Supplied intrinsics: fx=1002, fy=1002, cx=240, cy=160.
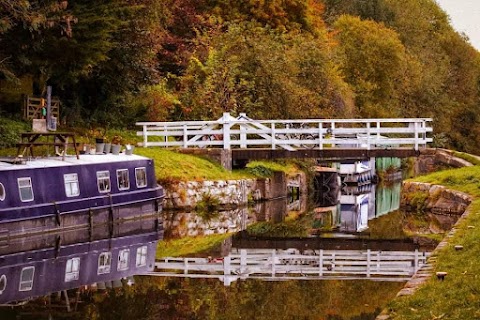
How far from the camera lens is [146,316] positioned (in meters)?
16.2

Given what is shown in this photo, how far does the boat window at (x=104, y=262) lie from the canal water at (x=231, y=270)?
3cm

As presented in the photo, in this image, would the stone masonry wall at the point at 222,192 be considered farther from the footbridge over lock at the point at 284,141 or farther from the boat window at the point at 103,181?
the boat window at the point at 103,181

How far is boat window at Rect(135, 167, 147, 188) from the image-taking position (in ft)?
106

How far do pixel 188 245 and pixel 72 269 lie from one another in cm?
585

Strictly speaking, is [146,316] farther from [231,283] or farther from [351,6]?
[351,6]

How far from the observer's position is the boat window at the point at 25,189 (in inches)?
1036

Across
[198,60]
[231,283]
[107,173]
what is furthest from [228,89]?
[231,283]

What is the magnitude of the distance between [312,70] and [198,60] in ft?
20.8

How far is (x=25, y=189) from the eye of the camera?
26.5 m

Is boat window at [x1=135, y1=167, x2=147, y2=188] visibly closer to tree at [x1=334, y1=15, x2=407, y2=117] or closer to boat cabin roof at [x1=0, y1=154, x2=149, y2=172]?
boat cabin roof at [x1=0, y1=154, x2=149, y2=172]

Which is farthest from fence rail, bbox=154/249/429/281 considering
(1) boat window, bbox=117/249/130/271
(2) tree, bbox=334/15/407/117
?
(2) tree, bbox=334/15/407/117

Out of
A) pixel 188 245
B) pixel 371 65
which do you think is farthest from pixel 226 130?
pixel 371 65

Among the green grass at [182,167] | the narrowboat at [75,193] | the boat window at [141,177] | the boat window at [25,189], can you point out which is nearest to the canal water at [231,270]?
the narrowboat at [75,193]

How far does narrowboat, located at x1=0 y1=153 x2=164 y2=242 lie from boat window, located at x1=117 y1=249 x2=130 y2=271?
3014mm
